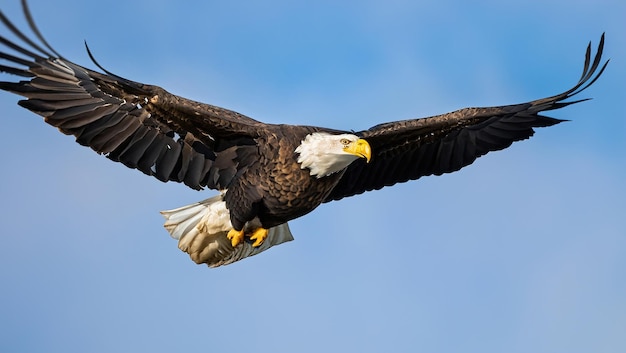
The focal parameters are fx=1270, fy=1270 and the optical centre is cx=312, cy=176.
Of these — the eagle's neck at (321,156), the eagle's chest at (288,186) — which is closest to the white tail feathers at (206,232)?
the eagle's chest at (288,186)

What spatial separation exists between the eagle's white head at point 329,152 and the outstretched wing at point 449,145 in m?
0.91

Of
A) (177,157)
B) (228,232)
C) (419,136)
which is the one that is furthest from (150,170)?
(419,136)

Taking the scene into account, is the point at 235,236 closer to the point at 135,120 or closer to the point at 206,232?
the point at 206,232

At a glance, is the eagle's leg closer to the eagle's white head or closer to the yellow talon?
the yellow talon

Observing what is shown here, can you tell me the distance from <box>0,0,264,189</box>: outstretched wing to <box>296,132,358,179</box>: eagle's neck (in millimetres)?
465

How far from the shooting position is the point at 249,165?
9375 millimetres

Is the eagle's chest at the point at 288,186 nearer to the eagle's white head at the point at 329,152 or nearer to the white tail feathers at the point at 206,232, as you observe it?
the eagle's white head at the point at 329,152

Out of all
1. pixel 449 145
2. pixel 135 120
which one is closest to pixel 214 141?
pixel 135 120

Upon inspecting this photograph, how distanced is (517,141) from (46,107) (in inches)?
148

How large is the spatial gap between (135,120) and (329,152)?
1.49 meters

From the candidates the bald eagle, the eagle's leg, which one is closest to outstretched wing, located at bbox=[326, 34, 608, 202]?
the bald eagle

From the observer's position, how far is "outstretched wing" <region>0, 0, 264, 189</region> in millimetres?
9242

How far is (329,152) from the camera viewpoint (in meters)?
9.10

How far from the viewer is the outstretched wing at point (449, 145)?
10094mm
